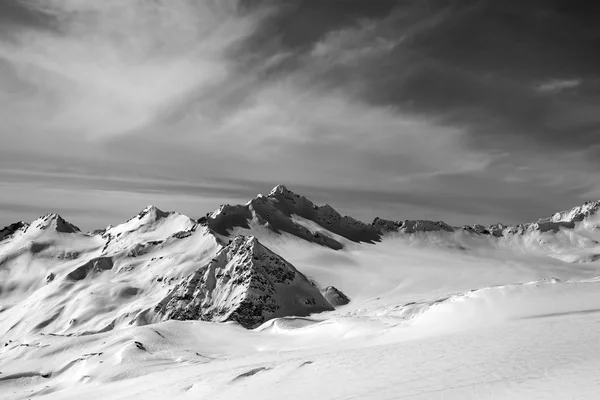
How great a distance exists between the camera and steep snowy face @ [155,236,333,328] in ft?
454

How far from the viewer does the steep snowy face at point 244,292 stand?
13850 centimetres

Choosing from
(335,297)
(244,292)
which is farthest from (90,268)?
(335,297)

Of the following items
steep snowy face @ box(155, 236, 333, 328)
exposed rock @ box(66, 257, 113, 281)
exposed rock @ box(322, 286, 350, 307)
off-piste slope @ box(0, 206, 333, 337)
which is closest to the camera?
steep snowy face @ box(155, 236, 333, 328)

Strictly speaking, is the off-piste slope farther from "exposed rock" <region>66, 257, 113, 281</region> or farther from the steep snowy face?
"exposed rock" <region>66, 257, 113, 281</region>

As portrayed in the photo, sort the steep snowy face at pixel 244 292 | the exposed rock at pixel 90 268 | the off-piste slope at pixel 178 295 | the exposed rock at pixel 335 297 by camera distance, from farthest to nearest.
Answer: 1. the exposed rock at pixel 90 268
2. the exposed rock at pixel 335 297
3. the off-piste slope at pixel 178 295
4. the steep snowy face at pixel 244 292

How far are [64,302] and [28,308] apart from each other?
15677 millimetres

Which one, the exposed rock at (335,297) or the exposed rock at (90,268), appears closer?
the exposed rock at (335,297)

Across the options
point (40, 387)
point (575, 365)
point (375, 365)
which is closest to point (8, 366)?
point (40, 387)

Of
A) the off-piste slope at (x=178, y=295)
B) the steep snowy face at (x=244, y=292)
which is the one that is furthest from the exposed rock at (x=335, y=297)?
the off-piste slope at (x=178, y=295)

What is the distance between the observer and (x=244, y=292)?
141 m

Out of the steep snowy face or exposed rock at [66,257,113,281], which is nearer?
the steep snowy face

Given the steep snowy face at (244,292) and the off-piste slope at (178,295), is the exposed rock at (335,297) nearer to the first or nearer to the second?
the steep snowy face at (244,292)

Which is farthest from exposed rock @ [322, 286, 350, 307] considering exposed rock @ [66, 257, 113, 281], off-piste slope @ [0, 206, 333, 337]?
exposed rock @ [66, 257, 113, 281]

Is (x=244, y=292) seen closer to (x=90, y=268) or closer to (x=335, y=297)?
(x=335, y=297)
